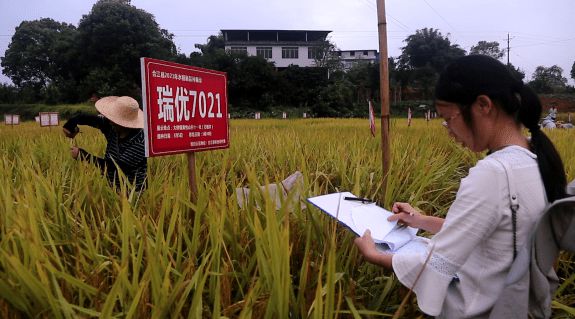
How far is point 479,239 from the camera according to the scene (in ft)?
2.59

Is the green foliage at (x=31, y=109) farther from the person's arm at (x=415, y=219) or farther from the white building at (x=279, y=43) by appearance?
the person's arm at (x=415, y=219)

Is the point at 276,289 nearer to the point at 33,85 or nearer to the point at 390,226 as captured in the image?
the point at 390,226

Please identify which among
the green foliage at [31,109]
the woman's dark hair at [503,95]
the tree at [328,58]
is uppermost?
the tree at [328,58]

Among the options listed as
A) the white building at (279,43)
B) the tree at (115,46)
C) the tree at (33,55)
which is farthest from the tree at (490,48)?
the tree at (33,55)

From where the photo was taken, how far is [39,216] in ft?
3.98

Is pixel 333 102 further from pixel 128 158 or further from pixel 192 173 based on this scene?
pixel 192 173

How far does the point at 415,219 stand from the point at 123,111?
160cm

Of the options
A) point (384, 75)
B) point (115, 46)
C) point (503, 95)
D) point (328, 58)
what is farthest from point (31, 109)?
point (503, 95)

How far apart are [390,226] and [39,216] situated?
3.17 feet

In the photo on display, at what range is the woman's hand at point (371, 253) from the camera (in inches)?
36.4

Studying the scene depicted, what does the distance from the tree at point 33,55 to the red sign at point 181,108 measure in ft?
104

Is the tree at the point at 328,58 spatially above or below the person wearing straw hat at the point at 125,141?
above

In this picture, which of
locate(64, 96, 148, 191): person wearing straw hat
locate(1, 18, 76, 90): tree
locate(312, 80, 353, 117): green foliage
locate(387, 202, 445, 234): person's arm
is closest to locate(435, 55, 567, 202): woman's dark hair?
locate(387, 202, 445, 234): person's arm

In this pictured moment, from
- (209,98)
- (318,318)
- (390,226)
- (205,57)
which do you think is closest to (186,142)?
(209,98)
